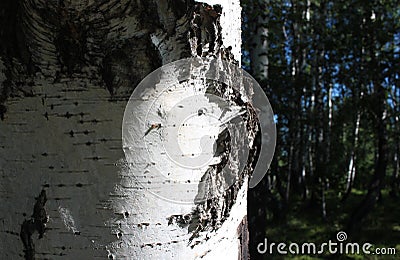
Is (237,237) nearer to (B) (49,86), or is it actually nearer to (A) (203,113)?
(A) (203,113)

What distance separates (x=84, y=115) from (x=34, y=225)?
0.67 feet

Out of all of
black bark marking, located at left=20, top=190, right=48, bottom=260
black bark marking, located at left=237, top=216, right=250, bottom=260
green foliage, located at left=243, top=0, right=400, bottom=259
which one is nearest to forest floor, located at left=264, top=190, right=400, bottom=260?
green foliage, located at left=243, top=0, right=400, bottom=259

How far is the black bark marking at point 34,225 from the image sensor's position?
0.76 metres

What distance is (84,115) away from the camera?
2.40 ft

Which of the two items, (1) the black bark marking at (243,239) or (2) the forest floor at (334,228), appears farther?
(2) the forest floor at (334,228)

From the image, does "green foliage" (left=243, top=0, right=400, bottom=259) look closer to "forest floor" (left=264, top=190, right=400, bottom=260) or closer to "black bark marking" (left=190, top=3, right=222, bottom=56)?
"forest floor" (left=264, top=190, right=400, bottom=260)

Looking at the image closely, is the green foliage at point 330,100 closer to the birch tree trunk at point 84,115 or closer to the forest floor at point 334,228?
the forest floor at point 334,228

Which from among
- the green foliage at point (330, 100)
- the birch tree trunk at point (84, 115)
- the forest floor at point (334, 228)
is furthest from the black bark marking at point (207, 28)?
the forest floor at point (334, 228)

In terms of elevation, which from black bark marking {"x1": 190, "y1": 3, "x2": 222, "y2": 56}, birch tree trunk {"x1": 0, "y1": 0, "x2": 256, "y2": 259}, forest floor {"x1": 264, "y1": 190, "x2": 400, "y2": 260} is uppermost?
black bark marking {"x1": 190, "y1": 3, "x2": 222, "y2": 56}

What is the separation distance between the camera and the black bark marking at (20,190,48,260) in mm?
756

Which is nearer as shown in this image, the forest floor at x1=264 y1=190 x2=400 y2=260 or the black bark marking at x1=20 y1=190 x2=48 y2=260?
the black bark marking at x1=20 y1=190 x2=48 y2=260

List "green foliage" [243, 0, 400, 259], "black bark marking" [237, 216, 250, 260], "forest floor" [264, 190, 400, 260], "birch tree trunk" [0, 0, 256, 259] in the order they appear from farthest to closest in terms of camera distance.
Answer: "green foliage" [243, 0, 400, 259] → "forest floor" [264, 190, 400, 260] → "black bark marking" [237, 216, 250, 260] → "birch tree trunk" [0, 0, 256, 259]

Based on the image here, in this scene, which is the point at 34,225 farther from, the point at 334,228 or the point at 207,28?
the point at 334,228

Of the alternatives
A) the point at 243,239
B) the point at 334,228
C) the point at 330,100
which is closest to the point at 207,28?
the point at 243,239
